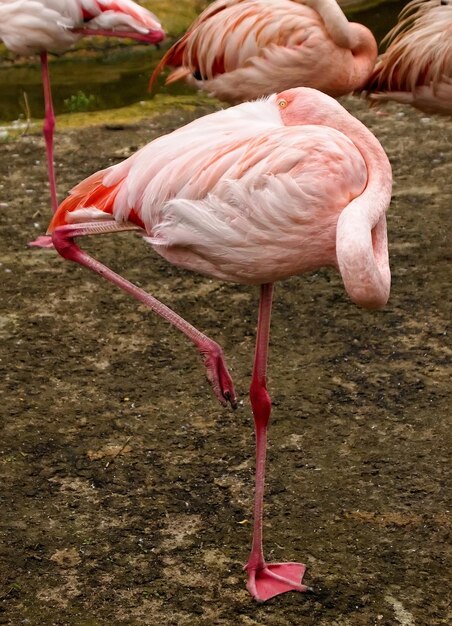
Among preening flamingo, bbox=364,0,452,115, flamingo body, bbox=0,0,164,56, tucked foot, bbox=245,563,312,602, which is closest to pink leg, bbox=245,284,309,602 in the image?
tucked foot, bbox=245,563,312,602

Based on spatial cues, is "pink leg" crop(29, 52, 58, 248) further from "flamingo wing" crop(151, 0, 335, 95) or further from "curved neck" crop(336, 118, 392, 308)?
"curved neck" crop(336, 118, 392, 308)

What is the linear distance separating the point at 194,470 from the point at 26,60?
5.51m

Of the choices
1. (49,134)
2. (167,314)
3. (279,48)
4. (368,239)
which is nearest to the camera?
(368,239)

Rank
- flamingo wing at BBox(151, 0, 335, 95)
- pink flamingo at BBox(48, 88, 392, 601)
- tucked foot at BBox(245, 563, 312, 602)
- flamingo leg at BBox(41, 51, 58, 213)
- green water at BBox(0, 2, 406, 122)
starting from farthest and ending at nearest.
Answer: green water at BBox(0, 2, 406, 122)
flamingo leg at BBox(41, 51, 58, 213)
flamingo wing at BBox(151, 0, 335, 95)
tucked foot at BBox(245, 563, 312, 602)
pink flamingo at BBox(48, 88, 392, 601)

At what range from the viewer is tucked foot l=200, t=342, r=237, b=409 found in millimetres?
3191

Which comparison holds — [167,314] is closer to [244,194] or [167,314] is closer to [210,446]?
[244,194]

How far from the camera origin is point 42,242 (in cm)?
529

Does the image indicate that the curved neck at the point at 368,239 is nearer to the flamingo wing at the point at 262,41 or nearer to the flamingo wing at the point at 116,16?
the flamingo wing at the point at 262,41

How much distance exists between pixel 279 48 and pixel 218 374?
2.40m

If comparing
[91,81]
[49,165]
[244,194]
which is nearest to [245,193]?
[244,194]

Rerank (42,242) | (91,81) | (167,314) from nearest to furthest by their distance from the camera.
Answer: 1. (167,314)
2. (42,242)
3. (91,81)

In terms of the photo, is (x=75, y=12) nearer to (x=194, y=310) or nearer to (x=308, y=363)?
(x=194, y=310)

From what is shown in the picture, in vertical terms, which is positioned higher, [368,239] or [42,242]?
[368,239]

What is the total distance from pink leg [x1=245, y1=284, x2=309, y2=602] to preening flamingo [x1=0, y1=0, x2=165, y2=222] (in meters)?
2.38
